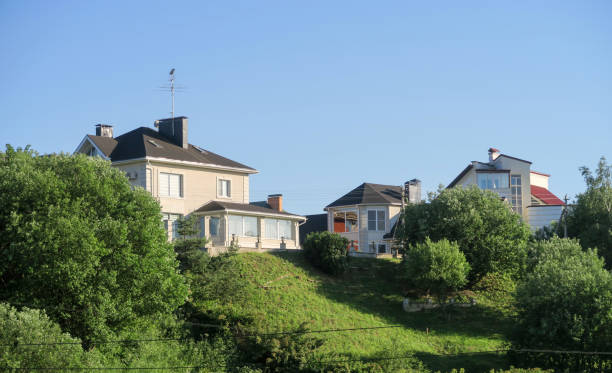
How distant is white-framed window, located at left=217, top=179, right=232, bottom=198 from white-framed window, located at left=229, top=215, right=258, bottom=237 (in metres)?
4.00

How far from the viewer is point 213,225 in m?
60.2

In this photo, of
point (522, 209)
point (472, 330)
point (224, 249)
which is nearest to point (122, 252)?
point (224, 249)

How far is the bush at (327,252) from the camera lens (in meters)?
57.1

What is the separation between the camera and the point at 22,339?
115 ft

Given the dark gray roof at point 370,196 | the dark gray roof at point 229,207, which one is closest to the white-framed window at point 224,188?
the dark gray roof at point 229,207

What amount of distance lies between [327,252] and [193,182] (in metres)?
12.2

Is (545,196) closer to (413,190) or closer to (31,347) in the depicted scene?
(413,190)

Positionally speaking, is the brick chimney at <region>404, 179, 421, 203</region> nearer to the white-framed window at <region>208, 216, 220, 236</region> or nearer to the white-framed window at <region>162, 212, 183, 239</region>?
the white-framed window at <region>208, 216, 220, 236</region>

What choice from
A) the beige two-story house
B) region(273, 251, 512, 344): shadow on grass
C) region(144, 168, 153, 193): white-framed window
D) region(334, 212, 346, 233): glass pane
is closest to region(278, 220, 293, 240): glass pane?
the beige two-story house

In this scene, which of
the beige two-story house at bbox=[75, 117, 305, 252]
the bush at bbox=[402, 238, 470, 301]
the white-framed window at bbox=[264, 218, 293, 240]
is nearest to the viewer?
the bush at bbox=[402, 238, 470, 301]

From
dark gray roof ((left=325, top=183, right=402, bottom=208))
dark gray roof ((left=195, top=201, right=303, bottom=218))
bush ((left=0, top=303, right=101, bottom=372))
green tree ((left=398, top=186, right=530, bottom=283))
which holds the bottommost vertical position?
bush ((left=0, top=303, right=101, bottom=372))

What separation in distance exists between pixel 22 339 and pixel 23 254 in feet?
15.5

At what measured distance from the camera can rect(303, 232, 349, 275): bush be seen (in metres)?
57.1

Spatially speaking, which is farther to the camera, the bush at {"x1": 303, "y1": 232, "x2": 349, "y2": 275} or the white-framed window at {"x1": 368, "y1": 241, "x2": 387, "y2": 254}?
the white-framed window at {"x1": 368, "y1": 241, "x2": 387, "y2": 254}
